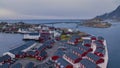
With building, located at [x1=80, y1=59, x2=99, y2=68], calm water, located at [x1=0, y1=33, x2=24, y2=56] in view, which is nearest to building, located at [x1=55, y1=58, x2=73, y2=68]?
building, located at [x1=80, y1=59, x2=99, y2=68]

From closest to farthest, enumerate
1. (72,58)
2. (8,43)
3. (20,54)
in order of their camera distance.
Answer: (72,58), (20,54), (8,43)

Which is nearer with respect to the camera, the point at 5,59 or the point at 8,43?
the point at 5,59

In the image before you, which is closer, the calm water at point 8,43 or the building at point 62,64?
the building at point 62,64

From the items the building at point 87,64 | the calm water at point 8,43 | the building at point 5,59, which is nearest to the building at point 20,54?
the building at point 5,59

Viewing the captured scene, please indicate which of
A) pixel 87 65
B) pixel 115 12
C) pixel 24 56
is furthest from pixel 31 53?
pixel 115 12

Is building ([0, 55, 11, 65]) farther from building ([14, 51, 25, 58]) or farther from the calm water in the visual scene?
the calm water

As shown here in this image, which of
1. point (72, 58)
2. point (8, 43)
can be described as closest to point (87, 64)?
point (72, 58)

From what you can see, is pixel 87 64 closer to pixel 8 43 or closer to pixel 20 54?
pixel 20 54

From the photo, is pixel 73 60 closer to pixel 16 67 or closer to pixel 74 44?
pixel 16 67

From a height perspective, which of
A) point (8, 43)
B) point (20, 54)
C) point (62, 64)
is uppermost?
point (62, 64)

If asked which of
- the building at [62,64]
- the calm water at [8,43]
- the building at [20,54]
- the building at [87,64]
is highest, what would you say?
the building at [87,64]

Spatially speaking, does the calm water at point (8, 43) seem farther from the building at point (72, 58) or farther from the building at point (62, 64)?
the building at point (62, 64)

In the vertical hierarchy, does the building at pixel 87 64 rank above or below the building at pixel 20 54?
above

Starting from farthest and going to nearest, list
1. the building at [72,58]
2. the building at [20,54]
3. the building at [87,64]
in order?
1. the building at [20,54]
2. the building at [72,58]
3. the building at [87,64]
